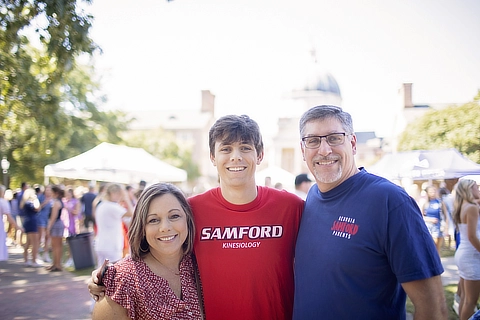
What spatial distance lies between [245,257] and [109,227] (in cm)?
533

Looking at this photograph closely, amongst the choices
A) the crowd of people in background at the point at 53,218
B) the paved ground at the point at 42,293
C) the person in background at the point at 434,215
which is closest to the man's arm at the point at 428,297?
the paved ground at the point at 42,293

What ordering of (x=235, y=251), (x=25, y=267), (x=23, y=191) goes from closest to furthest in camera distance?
(x=235, y=251) → (x=25, y=267) → (x=23, y=191)

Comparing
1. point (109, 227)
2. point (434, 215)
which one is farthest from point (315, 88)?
point (109, 227)

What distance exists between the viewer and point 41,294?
778cm

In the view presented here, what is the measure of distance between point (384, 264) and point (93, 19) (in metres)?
6.53

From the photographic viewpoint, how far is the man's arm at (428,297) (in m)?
1.99

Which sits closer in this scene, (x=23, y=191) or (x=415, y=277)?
(x=415, y=277)

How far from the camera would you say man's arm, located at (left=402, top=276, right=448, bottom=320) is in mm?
1991

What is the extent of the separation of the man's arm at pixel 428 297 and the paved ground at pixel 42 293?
15.3 ft

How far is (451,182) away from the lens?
10805 mm

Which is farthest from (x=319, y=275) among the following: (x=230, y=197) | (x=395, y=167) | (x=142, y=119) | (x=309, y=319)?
(x=142, y=119)

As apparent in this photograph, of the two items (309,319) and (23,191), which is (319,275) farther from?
(23,191)

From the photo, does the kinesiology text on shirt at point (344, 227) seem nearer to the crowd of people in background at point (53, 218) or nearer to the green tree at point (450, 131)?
the crowd of people in background at point (53, 218)

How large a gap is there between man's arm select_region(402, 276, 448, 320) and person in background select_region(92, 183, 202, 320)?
48.4 inches
